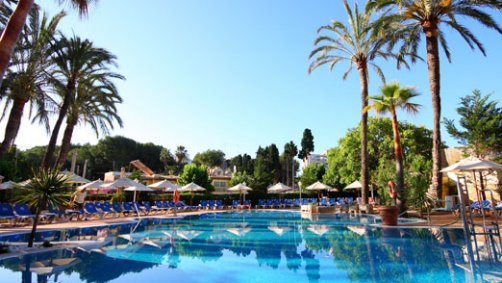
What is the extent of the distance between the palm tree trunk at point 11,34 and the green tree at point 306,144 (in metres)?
57.8

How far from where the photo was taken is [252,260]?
751 centimetres

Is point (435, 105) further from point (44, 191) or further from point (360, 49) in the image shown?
point (44, 191)

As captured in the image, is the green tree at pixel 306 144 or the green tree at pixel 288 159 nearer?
the green tree at pixel 306 144

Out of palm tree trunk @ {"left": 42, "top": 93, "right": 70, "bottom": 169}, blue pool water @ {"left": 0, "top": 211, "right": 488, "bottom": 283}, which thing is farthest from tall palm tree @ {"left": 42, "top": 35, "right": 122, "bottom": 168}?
blue pool water @ {"left": 0, "top": 211, "right": 488, "bottom": 283}

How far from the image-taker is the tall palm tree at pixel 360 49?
1908 cm

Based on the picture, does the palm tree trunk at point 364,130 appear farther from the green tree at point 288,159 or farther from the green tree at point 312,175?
the green tree at point 288,159

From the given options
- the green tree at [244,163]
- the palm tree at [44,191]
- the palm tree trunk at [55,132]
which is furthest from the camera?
the green tree at [244,163]

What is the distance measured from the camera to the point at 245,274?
244 inches

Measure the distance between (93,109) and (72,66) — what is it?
3.84 meters

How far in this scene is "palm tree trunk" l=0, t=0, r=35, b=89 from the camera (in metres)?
5.66

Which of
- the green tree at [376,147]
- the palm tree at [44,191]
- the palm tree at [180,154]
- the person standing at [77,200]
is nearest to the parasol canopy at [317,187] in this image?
the green tree at [376,147]

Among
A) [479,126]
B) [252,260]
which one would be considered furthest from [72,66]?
[479,126]

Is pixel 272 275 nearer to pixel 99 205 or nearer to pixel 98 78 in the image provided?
pixel 99 205

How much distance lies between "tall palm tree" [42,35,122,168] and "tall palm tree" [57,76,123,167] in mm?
431
